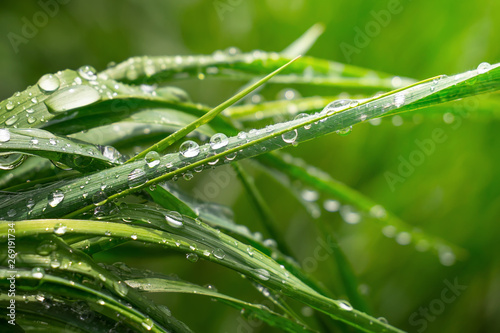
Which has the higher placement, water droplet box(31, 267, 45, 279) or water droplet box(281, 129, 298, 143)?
water droplet box(281, 129, 298, 143)

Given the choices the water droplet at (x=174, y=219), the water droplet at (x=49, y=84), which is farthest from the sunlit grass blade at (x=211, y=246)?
the water droplet at (x=49, y=84)

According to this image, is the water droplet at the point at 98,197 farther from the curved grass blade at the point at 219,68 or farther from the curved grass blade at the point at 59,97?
the curved grass blade at the point at 219,68

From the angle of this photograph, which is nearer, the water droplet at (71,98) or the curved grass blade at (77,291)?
the curved grass blade at (77,291)

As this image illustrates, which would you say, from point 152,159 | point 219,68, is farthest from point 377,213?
point 152,159

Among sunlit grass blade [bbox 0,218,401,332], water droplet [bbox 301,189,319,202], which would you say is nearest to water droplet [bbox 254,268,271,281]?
sunlit grass blade [bbox 0,218,401,332]

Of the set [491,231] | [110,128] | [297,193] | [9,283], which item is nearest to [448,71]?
[491,231]

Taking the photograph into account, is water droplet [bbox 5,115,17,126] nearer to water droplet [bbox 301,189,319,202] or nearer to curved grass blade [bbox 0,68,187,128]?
curved grass blade [bbox 0,68,187,128]
